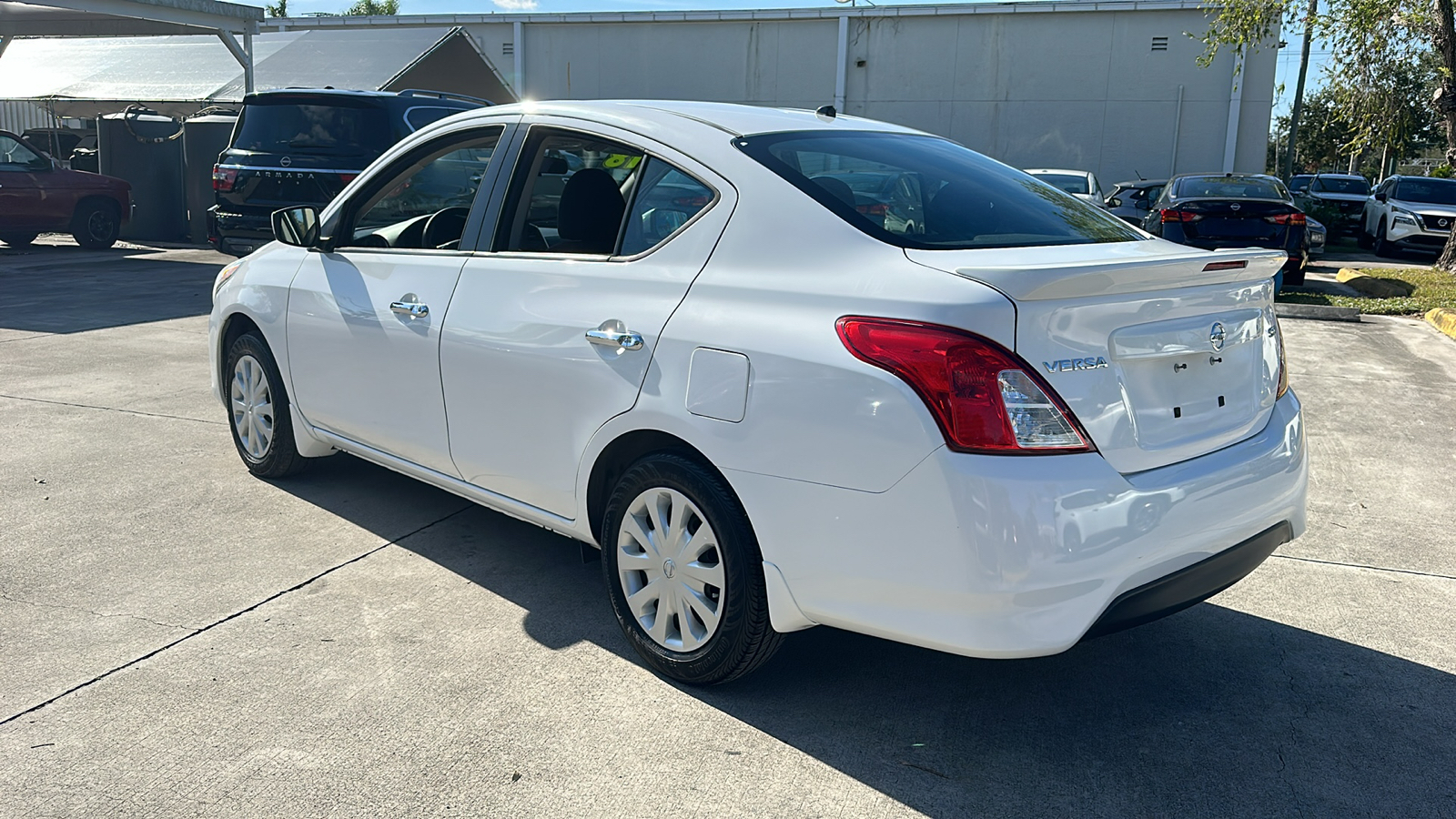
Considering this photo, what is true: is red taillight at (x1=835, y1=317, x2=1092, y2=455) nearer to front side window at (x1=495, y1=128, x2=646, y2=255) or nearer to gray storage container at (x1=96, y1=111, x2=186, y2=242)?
front side window at (x1=495, y1=128, x2=646, y2=255)

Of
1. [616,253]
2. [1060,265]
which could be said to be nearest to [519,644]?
[616,253]

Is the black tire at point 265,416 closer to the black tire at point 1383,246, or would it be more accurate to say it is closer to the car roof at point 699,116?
the car roof at point 699,116

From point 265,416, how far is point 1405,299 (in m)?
12.8

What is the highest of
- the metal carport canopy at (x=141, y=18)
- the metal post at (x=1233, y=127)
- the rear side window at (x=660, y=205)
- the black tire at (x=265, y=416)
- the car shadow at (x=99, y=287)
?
the metal carport canopy at (x=141, y=18)

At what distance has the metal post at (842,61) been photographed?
2547cm

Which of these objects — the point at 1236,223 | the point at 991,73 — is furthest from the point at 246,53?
the point at 1236,223

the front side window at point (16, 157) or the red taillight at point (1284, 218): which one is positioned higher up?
the front side window at point (16, 157)

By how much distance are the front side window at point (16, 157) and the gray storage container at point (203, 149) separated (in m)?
1.96

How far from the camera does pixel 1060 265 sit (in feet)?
8.86

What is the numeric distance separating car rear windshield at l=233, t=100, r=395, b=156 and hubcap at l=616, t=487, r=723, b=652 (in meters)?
8.69

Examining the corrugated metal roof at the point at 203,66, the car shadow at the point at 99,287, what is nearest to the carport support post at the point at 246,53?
the corrugated metal roof at the point at 203,66

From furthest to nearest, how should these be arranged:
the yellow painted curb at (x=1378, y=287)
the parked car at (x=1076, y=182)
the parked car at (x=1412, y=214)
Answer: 1. the parked car at (x=1412, y=214)
2. the parked car at (x=1076, y=182)
3. the yellow painted curb at (x=1378, y=287)

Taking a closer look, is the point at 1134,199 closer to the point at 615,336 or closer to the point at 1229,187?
the point at 1229,187

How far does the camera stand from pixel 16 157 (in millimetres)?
15914
